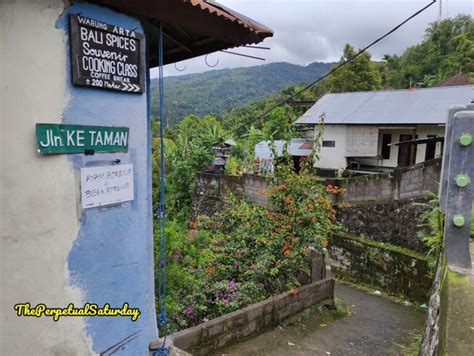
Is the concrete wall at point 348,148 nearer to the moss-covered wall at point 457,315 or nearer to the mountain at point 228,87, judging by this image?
the moss-covered wall at point 457,315

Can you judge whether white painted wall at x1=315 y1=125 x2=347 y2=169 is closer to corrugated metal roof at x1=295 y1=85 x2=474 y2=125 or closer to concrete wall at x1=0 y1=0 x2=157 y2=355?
corrugated metal roof at x1=295 y1=85 x2=474 y2=125

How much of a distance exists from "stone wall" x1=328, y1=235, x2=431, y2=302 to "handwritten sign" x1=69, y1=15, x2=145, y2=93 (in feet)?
31.2

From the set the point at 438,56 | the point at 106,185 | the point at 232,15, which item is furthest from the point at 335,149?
the point at 438,56

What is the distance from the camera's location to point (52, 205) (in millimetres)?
2178

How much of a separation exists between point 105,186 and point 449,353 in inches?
99.9

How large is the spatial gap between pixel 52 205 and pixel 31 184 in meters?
0.17

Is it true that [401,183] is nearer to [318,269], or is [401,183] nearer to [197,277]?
[318,269]

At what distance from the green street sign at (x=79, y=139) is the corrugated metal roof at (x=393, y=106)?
696 inches

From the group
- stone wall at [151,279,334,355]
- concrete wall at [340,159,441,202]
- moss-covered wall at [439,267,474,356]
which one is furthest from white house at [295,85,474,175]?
moss-covered wall at [439,267,474,356]

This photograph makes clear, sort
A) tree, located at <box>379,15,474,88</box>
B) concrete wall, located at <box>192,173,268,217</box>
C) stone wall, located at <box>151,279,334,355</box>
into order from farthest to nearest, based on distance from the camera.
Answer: tree, located at <box>379,15,474,88</box>, concrete wall, located at <box>192,173,268,217</box>, stone wall, located at <box>151,279,334,355</box>

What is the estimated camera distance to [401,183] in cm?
1251

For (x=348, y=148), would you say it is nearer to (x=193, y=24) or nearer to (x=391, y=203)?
(x=391, y=203)

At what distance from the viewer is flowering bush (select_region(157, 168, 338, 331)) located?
5.55 m

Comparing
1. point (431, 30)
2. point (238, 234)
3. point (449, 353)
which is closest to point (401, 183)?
point (238, 234)
